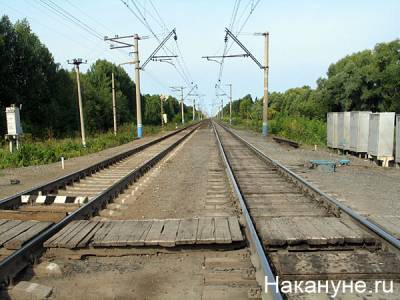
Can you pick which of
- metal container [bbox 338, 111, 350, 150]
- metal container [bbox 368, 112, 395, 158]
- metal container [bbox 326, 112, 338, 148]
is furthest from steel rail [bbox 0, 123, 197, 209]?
metal container [bbox 326, 112, 338, 148]

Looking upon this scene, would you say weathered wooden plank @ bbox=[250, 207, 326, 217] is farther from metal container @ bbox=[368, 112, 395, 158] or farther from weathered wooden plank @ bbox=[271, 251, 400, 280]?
metal container @ bbox=[368, 112, 395, 158]

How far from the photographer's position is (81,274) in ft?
14.1

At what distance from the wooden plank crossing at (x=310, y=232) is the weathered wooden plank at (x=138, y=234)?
1.57 meters

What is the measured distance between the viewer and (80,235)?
512 cm

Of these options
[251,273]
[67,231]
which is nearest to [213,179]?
[67,231]

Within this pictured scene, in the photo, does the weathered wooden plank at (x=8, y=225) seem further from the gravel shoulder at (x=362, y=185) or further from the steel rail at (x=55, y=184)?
the gravel shoulder at (x=362, y=185)

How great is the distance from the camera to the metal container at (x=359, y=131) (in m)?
15.3

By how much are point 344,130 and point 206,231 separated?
13.8 metres

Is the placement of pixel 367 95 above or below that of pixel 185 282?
above

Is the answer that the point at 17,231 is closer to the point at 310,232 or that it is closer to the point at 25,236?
the point at 25,236

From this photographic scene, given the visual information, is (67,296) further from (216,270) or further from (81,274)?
(216,270)

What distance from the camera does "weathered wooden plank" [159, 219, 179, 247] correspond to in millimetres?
4809

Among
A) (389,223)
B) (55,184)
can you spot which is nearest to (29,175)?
(55,184)

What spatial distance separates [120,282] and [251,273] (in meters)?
1.41
